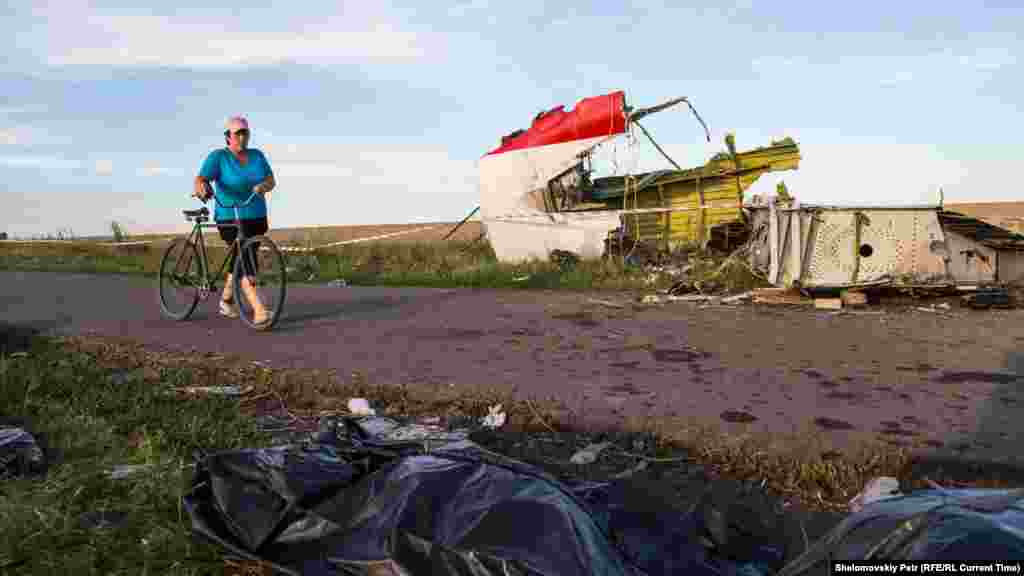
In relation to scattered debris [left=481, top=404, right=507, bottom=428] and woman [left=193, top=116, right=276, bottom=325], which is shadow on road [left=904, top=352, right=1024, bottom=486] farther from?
woman [left=193, top=116, right=276, bottom=325]

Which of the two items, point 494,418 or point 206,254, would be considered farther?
point 206,254

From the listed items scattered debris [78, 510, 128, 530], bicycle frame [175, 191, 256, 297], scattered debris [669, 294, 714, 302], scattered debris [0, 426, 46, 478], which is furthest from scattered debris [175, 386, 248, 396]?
scattered debris [669, 294, 714, 302]

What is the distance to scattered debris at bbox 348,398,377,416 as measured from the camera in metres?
3.96

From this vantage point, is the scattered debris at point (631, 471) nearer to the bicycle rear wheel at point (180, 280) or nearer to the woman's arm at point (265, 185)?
the woman's arm at point (265, 185)

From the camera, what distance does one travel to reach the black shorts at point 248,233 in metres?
6.84

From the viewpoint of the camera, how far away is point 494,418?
12.4 ft

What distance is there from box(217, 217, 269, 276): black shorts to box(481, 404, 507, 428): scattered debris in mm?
3783

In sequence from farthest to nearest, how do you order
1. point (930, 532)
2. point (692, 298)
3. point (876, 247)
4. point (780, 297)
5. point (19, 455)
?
1. point (692, 298)
2. point (780, 297)
3. point (876, 247)
4. point (19, 455)
5. point (930, 532)

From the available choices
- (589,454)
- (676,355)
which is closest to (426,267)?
(676,355)

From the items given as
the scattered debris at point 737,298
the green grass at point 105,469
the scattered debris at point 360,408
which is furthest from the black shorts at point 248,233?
the scattered debris at point 737,298

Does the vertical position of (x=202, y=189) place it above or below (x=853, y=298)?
above

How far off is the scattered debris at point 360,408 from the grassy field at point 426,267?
416 centimetres

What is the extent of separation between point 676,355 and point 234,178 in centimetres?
425

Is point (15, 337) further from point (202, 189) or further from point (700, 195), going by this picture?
point (700, 195)
